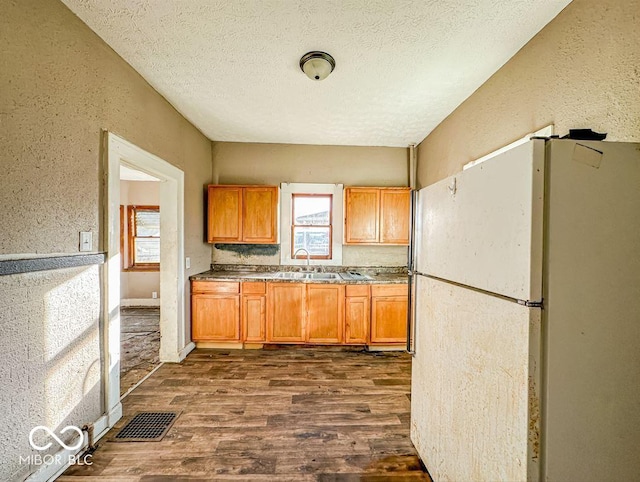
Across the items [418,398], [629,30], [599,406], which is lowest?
[418,398]

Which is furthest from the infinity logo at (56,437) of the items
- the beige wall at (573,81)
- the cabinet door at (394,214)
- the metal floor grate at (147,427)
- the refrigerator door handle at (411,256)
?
the cabinet door at (394,214)

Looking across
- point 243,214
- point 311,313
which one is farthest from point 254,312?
point 243,214

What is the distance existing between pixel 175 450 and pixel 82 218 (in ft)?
5.31

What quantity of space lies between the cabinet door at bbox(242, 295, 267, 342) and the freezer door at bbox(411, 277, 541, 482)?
2144mm

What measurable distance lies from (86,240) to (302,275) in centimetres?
240

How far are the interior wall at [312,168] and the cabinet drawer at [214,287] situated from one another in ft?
2.36

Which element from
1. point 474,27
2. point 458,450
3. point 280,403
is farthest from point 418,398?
point 474,27

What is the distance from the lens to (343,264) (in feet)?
13.7

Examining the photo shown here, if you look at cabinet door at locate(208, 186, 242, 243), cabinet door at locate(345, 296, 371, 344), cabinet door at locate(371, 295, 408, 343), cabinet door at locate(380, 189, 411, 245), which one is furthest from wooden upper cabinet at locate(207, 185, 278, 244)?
cabinet door at locate(371, 295, 408, 343)

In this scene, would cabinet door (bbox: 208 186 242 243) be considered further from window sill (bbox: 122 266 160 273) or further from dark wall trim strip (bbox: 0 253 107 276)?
window sill (bbox: 122 266 160 273)

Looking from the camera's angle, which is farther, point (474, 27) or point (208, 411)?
point (208, 411)

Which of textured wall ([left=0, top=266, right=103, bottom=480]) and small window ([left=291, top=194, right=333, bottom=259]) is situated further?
small window ([left=291, top=194, right=333, bottom=259])

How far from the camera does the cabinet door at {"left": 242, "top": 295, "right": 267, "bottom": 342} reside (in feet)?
11.3

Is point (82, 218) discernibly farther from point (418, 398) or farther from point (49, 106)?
point (418, 398)
